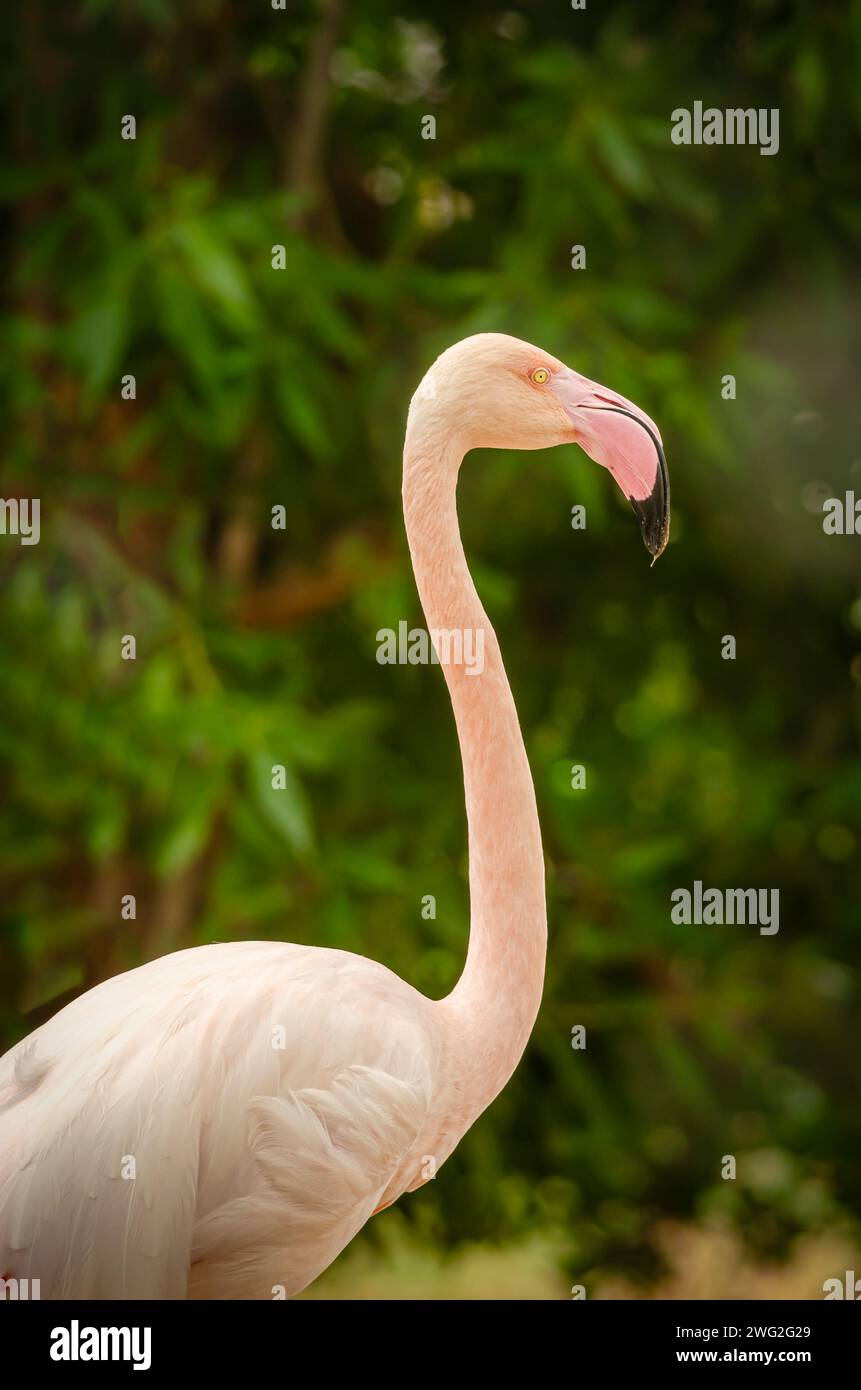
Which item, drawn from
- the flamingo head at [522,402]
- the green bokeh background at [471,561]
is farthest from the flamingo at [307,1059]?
the green bokeh background at [471,561]

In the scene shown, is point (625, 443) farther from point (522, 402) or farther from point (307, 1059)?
point (307, 1059)

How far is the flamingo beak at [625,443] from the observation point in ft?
3.90

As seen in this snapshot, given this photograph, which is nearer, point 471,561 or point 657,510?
point 657,510

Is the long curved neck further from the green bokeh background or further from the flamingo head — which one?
the green bokeh background

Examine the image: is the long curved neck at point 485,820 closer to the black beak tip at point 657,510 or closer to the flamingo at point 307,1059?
the flamingo at point 307,1059

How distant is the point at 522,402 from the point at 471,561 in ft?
4.12

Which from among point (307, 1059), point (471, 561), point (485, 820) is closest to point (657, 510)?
point (485, 820)

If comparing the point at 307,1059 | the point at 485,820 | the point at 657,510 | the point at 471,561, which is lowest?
the point at 307,1059

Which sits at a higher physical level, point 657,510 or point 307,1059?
point 657,510

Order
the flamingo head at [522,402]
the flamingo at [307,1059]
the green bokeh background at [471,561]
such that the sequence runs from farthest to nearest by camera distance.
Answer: the green bokeh background at [471,561], the flamingo head at [522,402], the flamingo at [307,1059]

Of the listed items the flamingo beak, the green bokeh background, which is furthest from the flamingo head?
the green bokeh background

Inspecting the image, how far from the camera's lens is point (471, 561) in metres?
2.49

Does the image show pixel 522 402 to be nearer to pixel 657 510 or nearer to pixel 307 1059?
pixel 657 510
